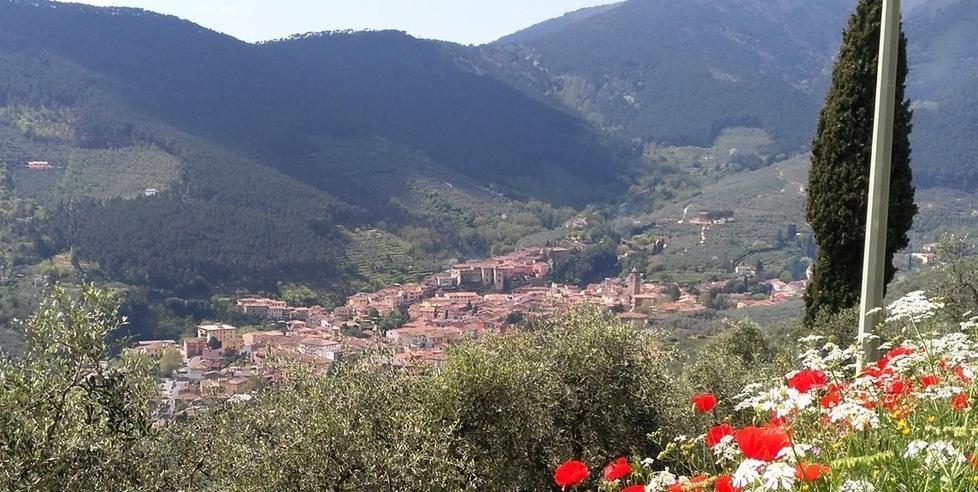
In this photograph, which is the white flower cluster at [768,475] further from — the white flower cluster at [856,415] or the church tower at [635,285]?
the church tower at [635,285]

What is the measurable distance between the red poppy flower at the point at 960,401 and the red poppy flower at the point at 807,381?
0.54 meters

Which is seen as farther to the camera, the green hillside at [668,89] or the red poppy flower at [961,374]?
the green hillside at [668,89]

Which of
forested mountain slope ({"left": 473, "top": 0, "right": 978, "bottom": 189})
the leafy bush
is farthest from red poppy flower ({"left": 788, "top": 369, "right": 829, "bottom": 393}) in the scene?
forested mountain slope ({"left": 473, "top": 0, "right": 978, "bottom": 189})

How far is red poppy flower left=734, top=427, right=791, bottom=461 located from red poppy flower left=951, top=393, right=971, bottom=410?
3.12 feet

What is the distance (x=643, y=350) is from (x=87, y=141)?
86093 mm

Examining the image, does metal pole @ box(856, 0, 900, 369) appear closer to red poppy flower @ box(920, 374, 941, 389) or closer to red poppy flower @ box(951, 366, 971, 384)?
red poppy flower @ box(951, 366, 971, 384)

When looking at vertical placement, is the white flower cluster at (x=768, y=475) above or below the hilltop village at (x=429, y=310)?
above

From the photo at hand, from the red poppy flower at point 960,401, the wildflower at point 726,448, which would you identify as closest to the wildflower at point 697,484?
the wildflower at point 726,448

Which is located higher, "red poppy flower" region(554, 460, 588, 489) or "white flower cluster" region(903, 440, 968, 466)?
"white flower cluster" region(903, 440, 968, 466)

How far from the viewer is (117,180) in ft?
242

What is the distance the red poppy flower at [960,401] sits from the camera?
3.12 metres

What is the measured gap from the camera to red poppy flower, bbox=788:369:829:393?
360 centimetres

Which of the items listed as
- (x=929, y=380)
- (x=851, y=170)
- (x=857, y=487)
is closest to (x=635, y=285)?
(x=851, y=170)

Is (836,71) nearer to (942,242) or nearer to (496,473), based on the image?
(942,242)
